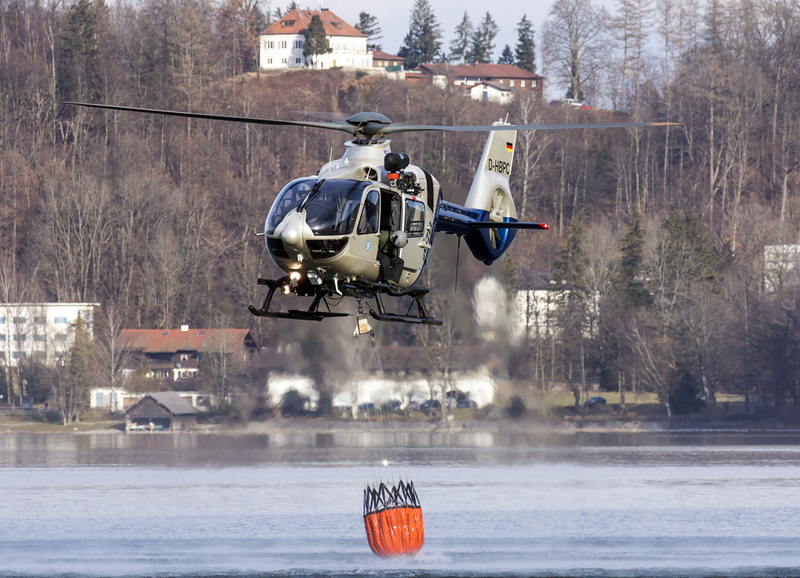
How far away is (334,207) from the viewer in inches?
928

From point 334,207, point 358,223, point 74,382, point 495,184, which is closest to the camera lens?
point 334,207

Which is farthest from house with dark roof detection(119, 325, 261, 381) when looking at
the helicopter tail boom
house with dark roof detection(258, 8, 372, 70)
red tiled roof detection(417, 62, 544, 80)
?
red tiled roof detection(417, 62, 544, 80)

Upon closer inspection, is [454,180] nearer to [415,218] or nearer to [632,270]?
[632,270]

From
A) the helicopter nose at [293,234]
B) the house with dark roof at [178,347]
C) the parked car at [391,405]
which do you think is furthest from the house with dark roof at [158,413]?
the helicopter nose at [293,234]

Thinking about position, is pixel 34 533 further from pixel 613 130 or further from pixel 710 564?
pixel 613 130

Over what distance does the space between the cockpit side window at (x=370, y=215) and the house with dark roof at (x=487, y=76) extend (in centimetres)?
11934

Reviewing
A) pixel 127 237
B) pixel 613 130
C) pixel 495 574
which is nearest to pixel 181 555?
pixel 495 574

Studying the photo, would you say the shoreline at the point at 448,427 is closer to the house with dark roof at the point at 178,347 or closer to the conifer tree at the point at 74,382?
the conifer tree at the point at 74,382

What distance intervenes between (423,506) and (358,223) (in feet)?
71.1

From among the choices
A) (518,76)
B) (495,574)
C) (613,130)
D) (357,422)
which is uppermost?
(518,76)

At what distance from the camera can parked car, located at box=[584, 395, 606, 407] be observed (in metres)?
66.8

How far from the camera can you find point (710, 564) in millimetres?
34000

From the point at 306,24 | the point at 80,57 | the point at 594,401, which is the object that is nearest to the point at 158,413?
the point at 594,401

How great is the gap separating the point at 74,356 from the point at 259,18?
84.5 metres
